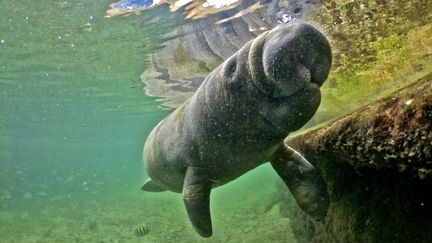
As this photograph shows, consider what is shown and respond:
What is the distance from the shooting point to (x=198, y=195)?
4.02m

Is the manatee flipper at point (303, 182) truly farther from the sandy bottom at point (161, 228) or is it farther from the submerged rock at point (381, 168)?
the sandy bottom at point (161, 228)

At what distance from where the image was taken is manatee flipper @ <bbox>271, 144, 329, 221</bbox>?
156 inches

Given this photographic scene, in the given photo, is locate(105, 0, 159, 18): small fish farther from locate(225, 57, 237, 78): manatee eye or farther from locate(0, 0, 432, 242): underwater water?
locate(225, 57, 237, 78): manatee eye

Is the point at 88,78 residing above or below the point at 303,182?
below

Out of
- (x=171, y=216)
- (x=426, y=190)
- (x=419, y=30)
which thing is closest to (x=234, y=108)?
(x=426, y=190)

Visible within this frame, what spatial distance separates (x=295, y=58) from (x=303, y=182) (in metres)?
1.88

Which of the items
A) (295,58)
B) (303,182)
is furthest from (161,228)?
(295,58)

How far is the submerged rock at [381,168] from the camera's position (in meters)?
2.59

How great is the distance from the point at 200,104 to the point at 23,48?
10.9 metres

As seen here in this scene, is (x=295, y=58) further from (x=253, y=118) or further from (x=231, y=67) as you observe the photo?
(x=231, y=67)

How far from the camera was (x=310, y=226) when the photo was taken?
18.9 ft

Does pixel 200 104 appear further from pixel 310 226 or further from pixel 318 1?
pixel 318 1

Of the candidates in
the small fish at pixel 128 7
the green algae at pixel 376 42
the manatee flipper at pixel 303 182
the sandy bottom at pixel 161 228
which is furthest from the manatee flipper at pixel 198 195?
the small fish at pixel 128 7

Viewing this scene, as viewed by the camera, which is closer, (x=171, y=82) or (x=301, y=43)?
(x=301, y=43)
